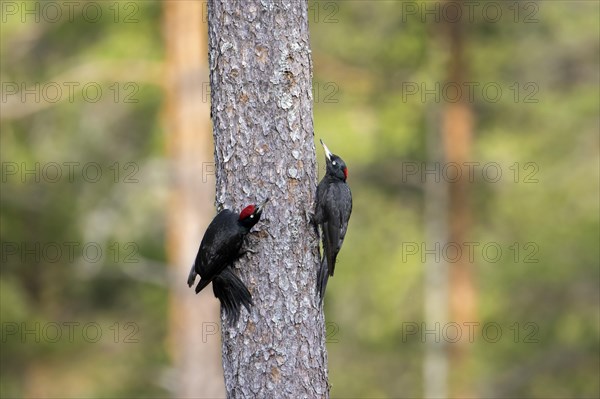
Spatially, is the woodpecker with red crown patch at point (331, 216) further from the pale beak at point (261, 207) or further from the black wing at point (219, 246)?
the black wing at point (219, 246)

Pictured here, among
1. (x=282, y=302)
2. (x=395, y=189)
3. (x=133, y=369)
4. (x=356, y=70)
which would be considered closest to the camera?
(x=282, y=302)

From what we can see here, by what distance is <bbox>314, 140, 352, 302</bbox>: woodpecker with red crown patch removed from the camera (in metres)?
4.84

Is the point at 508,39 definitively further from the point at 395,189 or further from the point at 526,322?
the point at 526,322

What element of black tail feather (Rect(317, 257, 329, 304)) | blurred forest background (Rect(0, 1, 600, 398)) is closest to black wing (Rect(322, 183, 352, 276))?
black tail feather (Rect(317, 257, 329, 304))

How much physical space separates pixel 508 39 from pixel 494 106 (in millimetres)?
1101

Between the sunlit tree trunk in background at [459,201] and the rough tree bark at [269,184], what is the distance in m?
8.20

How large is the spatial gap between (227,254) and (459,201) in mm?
8612

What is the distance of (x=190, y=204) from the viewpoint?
1026 cm

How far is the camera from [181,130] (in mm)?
10352

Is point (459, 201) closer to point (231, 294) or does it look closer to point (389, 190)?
point (389, 190)

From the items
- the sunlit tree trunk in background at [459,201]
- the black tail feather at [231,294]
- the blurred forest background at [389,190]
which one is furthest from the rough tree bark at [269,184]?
the sunlit tree trunk in background at [459,201]

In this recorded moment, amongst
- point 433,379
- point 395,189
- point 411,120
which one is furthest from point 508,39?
point 433,379

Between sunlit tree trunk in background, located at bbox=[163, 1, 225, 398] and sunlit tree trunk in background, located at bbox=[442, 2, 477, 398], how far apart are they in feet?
13.1

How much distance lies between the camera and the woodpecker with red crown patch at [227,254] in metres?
4.53
